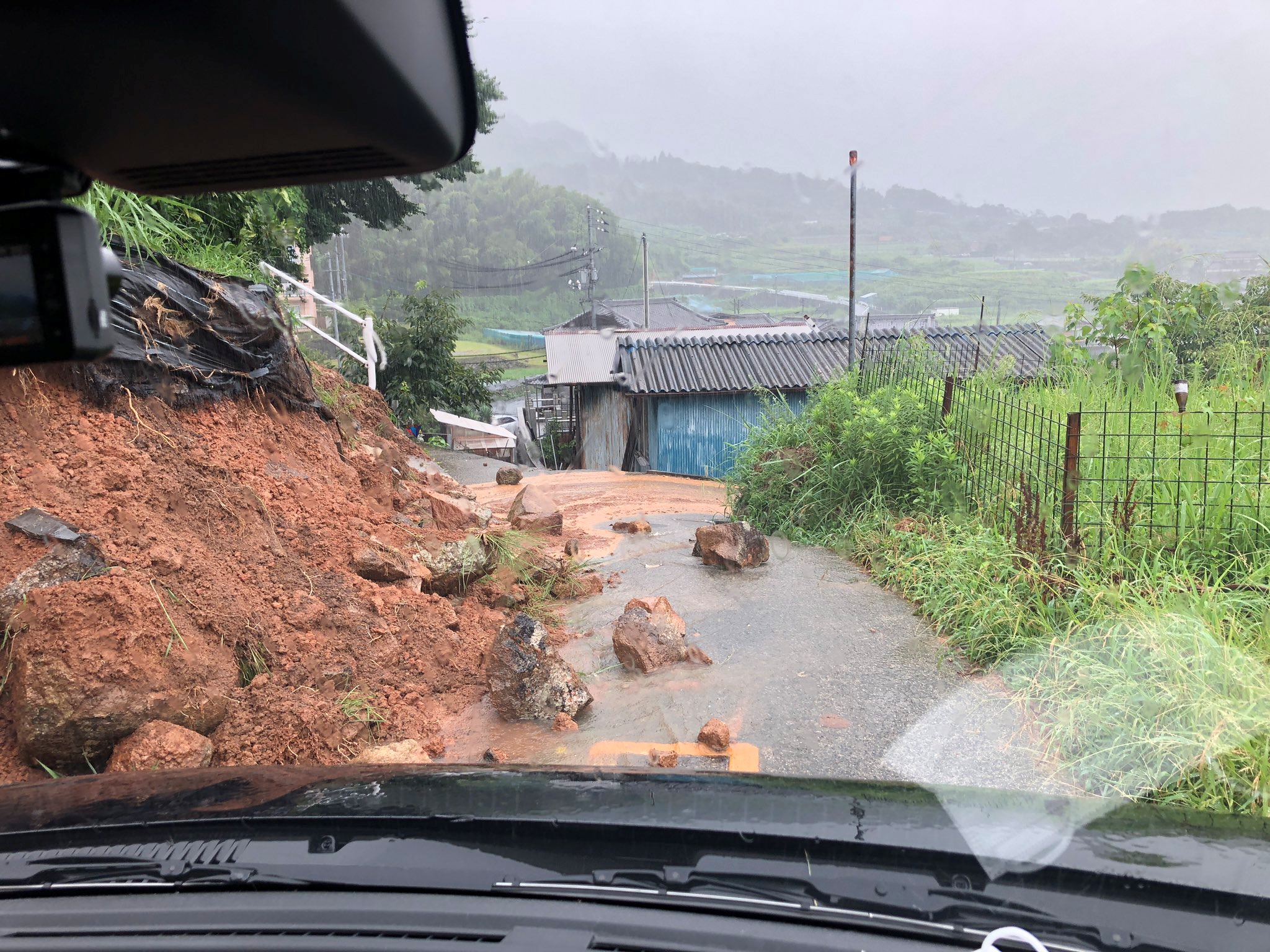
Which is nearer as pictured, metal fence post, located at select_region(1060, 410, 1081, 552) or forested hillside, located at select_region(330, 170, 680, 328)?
metal fence post, located at select_region(1060, 410, 1081, 552)

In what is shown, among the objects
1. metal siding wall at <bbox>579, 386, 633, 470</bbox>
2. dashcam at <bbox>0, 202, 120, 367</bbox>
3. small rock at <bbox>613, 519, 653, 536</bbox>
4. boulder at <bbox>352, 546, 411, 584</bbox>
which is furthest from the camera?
metal siding wall at <bbox>579, 386, 633, 470</bbox>

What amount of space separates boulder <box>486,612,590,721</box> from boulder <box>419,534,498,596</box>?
3.78 ft

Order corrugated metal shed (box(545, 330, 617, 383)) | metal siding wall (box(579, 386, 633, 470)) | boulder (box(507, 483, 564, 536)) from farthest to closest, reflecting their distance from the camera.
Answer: corrugated metal shed (box(545, 330, 617, 383)) < metal siding wall (box(579, 386, 633, 470)) < boulder (box(507, 483, 564, 536))

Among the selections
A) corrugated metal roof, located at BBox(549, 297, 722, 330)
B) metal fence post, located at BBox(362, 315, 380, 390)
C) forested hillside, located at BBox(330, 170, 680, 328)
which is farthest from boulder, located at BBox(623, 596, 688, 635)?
corrugated metal roof, located at BBox(549, 297, 722, 330)

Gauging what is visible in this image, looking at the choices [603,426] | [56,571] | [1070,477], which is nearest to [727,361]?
[603,426]

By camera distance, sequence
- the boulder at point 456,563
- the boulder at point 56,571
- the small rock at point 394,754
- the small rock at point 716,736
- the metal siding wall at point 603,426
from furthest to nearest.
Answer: the metal siding wall at point 603,426, the boulder at point 456,563, the small rock at point 716,736, the small rock at point 394,754, the boulder at point 56,571

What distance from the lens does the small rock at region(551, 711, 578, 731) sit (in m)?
4.52

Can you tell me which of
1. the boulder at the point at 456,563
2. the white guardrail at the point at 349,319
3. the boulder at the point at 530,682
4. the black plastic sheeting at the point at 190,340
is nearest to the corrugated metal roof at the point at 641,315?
the white guardrail at the point at 349,319

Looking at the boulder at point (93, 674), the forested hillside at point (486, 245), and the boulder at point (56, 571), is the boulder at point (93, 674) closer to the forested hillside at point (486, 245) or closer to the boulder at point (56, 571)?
the boulder at point (56, 571)

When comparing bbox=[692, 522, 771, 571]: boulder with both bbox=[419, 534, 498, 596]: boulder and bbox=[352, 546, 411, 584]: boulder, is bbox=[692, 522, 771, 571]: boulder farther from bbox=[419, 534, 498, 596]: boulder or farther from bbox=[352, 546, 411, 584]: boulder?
bbox=[352, 546, 411, 584]: boulder

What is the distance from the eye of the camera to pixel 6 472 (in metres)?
3.90

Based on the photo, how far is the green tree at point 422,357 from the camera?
65.7 feet

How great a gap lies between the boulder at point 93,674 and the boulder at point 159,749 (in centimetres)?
9

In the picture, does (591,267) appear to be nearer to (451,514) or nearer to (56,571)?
(451,514)
